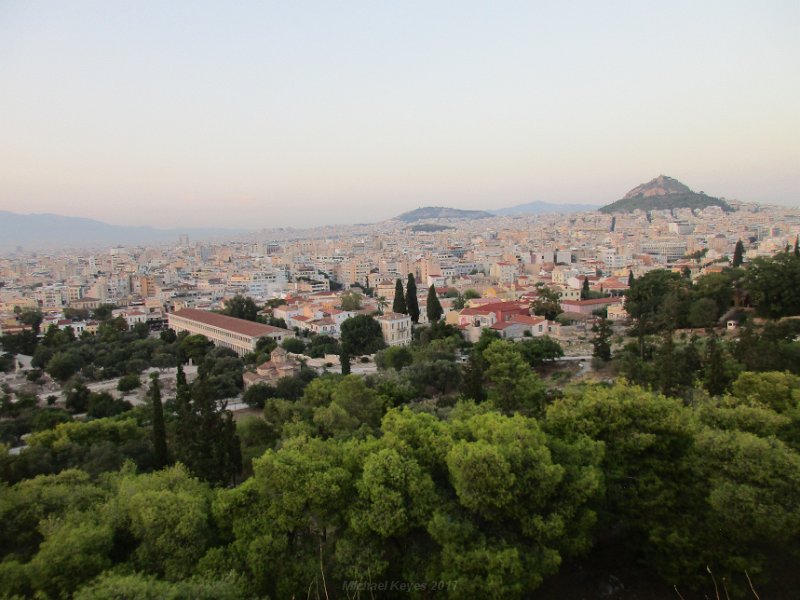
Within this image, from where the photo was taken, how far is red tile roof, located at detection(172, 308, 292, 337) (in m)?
28.6

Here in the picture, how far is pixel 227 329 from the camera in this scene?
98.4 ft

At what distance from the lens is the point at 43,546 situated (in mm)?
6461

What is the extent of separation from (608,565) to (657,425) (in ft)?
6.47

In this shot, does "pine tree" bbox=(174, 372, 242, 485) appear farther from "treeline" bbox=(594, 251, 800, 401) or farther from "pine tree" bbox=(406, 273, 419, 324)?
"pine tree" bbox=(406, 273, 419, 324)

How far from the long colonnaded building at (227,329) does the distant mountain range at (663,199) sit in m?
107

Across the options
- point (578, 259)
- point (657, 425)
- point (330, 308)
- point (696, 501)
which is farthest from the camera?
point (578, 259)

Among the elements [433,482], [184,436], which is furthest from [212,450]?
[433,482]

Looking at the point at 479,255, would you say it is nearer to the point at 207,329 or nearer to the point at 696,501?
the point at 207,329

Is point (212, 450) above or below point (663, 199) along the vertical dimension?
below

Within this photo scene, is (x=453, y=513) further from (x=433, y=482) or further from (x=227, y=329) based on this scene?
(x=227, y=329)

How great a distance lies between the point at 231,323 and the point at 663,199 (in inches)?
4451

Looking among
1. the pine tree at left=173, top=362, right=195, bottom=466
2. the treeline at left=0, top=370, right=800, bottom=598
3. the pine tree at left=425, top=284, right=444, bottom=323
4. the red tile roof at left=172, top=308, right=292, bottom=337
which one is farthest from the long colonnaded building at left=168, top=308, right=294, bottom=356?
the treeline at left=0, top=370, right=800, bottom=598

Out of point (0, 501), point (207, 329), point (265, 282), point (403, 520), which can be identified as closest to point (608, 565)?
point (403, 520)

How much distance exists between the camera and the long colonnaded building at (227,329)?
28.1m
